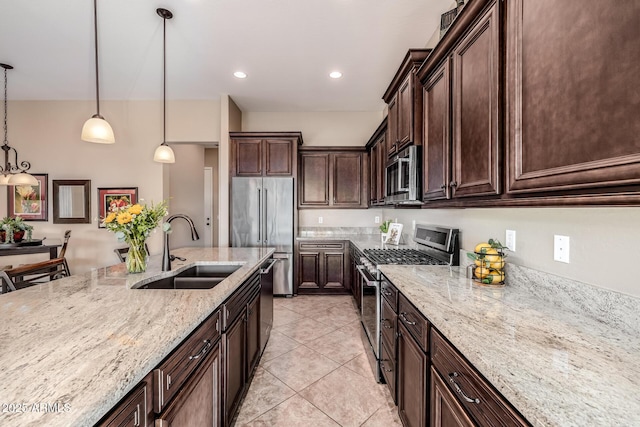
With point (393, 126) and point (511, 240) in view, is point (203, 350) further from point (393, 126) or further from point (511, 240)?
point (393, 126)

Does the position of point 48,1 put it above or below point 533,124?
above

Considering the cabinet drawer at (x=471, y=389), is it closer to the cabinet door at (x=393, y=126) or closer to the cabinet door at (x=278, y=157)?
the cabinet door at (x=393, y=126)

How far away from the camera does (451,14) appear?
200cm

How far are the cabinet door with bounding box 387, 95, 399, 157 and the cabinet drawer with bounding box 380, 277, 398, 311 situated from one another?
1.28 meters

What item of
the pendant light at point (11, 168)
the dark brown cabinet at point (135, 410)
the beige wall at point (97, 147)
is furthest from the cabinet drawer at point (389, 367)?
the pendant light at point (11, 168)

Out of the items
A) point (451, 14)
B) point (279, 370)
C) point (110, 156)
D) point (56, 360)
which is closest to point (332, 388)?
point (279, 370)

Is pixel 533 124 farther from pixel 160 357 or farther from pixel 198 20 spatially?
pixel 198 20

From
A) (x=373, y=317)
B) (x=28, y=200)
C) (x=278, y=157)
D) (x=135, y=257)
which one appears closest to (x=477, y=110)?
(x=373, y=317)

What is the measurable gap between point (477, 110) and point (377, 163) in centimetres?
253

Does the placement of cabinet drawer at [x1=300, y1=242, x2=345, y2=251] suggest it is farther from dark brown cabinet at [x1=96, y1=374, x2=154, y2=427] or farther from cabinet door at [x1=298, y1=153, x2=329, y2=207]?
dark brown cabinet at [x1=96, y1=374, x2=154, y2=427]

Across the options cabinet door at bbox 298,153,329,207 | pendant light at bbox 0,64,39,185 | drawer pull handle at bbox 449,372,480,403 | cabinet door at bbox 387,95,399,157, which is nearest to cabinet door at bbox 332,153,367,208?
cabinet door at bbox 298,153,329,207

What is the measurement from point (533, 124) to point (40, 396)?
1637 millimetres

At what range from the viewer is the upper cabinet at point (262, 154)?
424 centimetres

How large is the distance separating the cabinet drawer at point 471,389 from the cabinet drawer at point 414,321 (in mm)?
67
